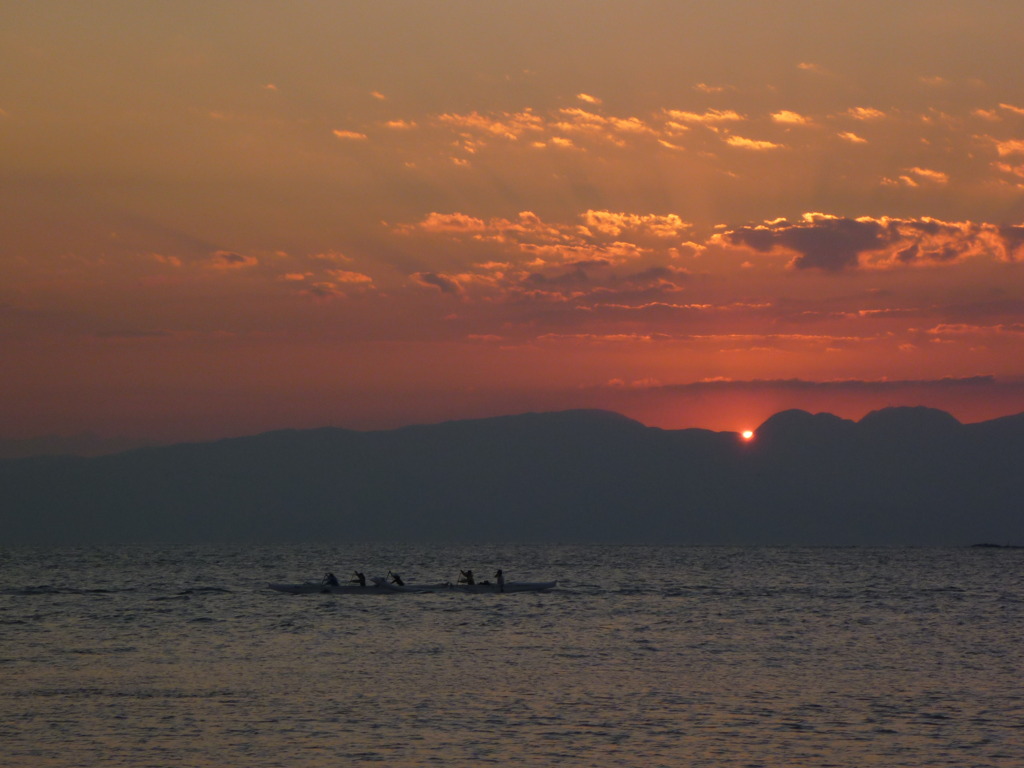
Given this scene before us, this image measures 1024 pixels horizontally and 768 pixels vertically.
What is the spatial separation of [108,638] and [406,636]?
1603 centimetres

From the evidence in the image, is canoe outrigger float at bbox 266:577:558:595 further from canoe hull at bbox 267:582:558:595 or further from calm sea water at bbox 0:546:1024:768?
calm sea water at bbox 0:546:1024:768

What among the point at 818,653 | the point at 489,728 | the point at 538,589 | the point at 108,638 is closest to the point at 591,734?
the point at 489,728

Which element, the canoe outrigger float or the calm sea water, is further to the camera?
the canoe outrigger float

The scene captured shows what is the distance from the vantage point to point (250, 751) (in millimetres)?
29875

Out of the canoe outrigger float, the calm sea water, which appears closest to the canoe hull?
the canoe outrigger float

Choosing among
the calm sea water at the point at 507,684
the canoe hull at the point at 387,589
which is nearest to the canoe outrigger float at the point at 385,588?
the canoe hull at the point at 387,589

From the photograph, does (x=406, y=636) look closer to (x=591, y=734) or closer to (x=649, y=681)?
(x=649, y=681)

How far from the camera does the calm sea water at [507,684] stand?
30.1 m

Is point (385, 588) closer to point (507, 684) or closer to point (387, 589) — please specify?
point (387, 589)

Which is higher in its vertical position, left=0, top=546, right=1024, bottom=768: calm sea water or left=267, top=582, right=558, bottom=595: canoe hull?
left=0, top=546, right=1024, bottom=768: calm sea water

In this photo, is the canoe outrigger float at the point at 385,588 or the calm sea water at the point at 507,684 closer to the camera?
the calm sea water at the point at 507,684

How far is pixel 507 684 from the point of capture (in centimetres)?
4197

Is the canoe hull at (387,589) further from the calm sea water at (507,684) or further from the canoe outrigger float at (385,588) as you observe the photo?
the calm sea water at (507,684)

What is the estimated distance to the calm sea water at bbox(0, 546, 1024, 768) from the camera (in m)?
30.1
